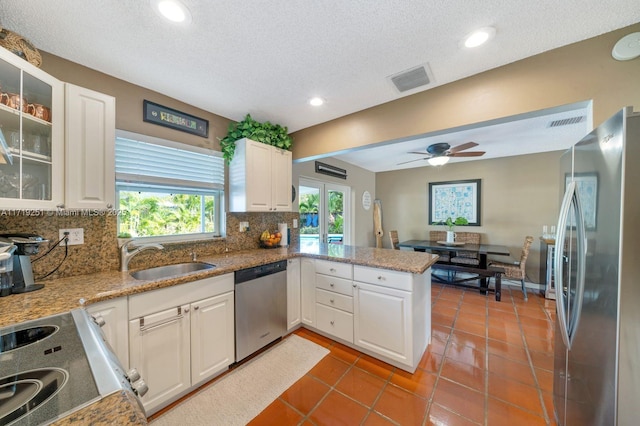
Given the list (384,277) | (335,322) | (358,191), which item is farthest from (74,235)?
(358,191)

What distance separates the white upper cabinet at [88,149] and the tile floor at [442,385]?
1884mm

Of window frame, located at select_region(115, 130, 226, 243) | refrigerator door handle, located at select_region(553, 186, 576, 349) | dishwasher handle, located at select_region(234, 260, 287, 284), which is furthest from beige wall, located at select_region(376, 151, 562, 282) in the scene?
window frame, located at select_region(115, 130, 226, 243)

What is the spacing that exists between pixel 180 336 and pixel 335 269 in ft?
4.58

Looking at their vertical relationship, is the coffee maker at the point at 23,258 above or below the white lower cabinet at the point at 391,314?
above

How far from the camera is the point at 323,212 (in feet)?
14.6

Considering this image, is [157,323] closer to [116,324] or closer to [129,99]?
[116,324]

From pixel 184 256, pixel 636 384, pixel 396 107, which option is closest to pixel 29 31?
pixel 184 256

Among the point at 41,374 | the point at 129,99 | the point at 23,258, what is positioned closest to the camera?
the point at 41,374

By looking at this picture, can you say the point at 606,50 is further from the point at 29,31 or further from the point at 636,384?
the point at 29,31

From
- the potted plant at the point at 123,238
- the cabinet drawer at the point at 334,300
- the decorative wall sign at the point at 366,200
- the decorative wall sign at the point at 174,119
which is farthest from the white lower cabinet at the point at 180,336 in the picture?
the decorative wall sign at the point at 366,200

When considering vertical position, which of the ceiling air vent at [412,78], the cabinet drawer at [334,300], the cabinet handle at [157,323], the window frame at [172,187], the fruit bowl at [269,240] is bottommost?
the cabinet drawer at [334,300]

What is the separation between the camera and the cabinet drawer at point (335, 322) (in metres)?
2.29

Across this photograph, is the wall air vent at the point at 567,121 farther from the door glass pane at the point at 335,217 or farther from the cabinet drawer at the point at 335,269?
the door glass pane at the point at 335,217

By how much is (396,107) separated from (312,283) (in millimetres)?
2067
